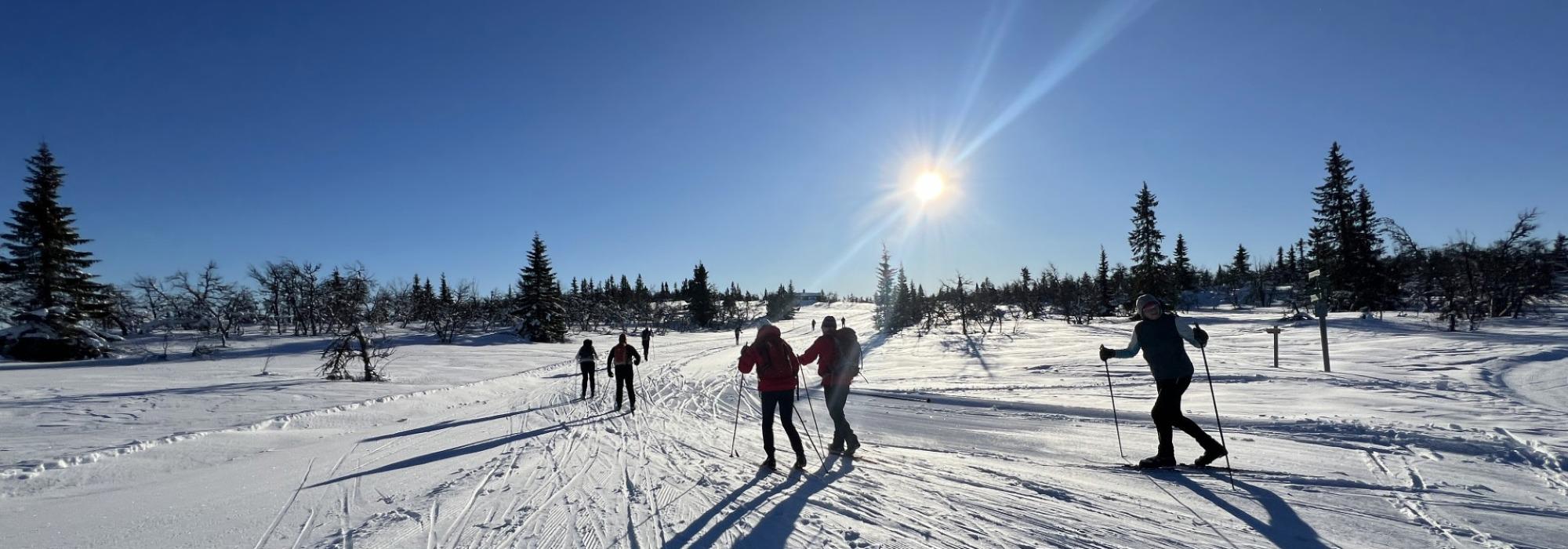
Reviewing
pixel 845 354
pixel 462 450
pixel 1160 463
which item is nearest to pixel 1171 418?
pixel 1160 463

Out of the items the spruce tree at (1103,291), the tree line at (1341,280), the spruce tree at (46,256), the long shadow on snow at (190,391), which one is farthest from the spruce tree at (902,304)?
the spruce tree at (46,256)

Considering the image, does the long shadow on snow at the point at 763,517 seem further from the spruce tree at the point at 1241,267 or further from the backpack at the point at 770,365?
the spruce tree at the point at 1241,267

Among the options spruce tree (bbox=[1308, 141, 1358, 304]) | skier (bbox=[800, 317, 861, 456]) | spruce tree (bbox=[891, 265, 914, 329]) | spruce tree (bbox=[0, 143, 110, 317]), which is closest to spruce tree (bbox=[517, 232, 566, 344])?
spruce tree (bbox=[0, 143, 110, 317])

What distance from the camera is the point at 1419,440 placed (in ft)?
18.8

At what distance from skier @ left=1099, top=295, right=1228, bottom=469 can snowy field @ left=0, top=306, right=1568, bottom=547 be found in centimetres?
25

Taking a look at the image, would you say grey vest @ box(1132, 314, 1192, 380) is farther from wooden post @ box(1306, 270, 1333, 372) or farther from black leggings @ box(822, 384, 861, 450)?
wooden post @ box(1306, 270, 1333, 372)

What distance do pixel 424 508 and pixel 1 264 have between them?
37.2 m

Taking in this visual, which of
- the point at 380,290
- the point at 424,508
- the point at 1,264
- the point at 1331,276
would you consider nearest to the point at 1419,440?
the point at 424,508

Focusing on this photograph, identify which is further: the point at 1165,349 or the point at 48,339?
the point at 48,339

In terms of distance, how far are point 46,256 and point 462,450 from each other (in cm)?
3275

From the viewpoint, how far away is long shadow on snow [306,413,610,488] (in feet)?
19.8

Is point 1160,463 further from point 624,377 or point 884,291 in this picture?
point 884,291

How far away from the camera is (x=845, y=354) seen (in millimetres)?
6453

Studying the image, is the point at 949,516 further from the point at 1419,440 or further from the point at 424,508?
the point at 1419,440
